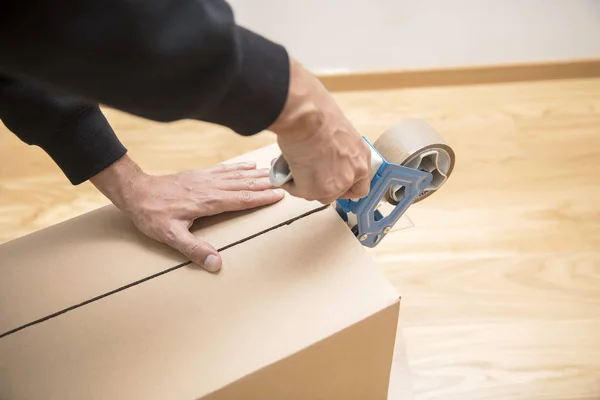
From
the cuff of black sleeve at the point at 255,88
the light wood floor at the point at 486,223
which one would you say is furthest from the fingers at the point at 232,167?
the light wood floor at the point at 486,223

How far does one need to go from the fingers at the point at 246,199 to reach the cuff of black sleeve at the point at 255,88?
26cm

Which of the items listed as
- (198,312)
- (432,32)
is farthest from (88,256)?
(432,32)

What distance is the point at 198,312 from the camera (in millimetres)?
721

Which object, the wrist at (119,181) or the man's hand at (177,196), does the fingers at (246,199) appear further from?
the wrist at (119,181)

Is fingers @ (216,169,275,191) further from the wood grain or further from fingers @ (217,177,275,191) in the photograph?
the wood grain

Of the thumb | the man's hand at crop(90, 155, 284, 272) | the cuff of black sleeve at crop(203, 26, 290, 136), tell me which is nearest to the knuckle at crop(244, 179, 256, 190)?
the man's hand at crop(90, 155, 284, 272)

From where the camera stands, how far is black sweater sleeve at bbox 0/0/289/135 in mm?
411

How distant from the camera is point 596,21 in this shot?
1560mm

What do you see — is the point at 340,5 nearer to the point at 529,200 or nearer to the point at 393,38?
the point at 393,38

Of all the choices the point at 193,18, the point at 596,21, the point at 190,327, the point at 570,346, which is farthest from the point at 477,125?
the point at 193,18

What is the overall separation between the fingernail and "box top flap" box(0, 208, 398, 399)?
12mm

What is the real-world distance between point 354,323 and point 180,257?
0.27 metres

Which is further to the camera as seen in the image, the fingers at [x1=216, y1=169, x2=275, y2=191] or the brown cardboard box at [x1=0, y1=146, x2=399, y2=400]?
the fingers at [x1=216, y1=169, x2=275, y2=191]

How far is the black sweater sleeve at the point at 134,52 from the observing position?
0.41 meters
